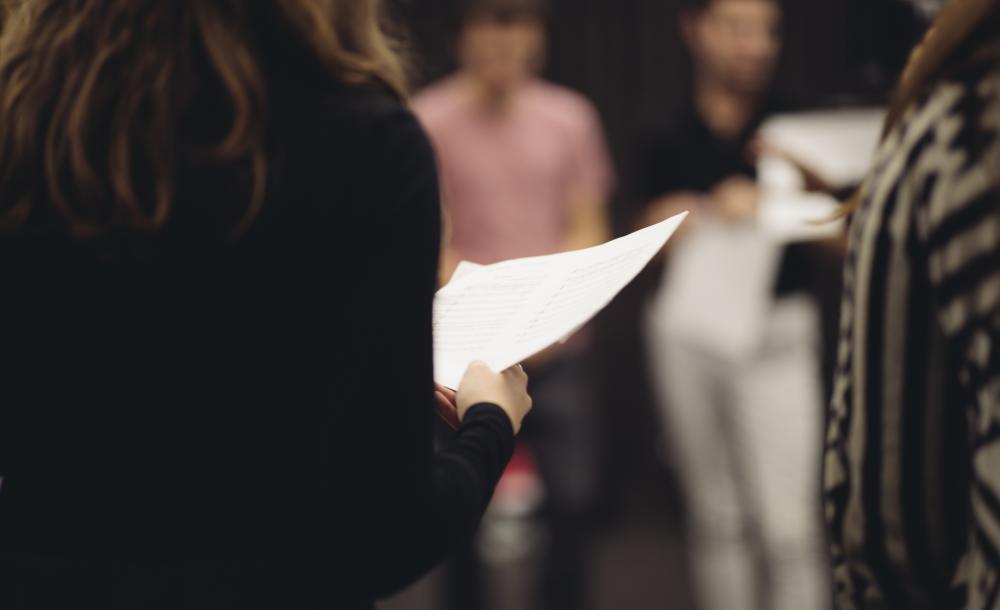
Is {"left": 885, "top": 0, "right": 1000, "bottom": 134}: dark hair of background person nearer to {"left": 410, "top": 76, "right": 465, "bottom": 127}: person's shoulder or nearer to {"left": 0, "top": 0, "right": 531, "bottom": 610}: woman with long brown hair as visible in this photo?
{"left": 0, "top": 0, "right": 531, "bottom": 610}: woman with long brown hair

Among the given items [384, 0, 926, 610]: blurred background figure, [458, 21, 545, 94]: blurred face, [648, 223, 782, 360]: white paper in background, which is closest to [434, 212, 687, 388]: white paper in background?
[384, 0, 926, 610]: blurred background figure

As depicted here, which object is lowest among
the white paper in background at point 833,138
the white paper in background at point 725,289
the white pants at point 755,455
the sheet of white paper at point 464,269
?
the white pants at point 755,455

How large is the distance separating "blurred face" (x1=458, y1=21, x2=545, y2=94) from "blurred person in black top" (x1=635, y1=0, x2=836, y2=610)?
1.36 feet

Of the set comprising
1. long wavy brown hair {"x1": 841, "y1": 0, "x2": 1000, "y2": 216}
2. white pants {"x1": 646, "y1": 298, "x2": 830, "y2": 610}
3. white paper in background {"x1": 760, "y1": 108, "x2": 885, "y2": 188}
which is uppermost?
long wavy brown hair {"x1": 841, "y1": 0, "x2": 1000, "y2": 216}

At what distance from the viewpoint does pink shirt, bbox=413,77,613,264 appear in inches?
119

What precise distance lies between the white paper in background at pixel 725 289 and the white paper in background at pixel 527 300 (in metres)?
1.72

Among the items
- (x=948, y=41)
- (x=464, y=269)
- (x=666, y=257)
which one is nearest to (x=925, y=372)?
(x=948, y=41)

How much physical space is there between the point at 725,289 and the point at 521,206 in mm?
600

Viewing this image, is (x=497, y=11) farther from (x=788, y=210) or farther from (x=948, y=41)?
(x=948, y=41)

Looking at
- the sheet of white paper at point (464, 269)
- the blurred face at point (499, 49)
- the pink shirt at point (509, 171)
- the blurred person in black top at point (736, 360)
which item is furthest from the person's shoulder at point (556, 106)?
the sheet of white paper at point (464, 269)

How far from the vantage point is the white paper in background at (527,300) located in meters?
0.92

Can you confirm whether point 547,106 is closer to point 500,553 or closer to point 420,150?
point 500,553

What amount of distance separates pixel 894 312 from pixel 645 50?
3.75m

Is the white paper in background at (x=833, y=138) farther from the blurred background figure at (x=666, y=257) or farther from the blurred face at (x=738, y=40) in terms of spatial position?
the blurred face at (x=738, y=40)
